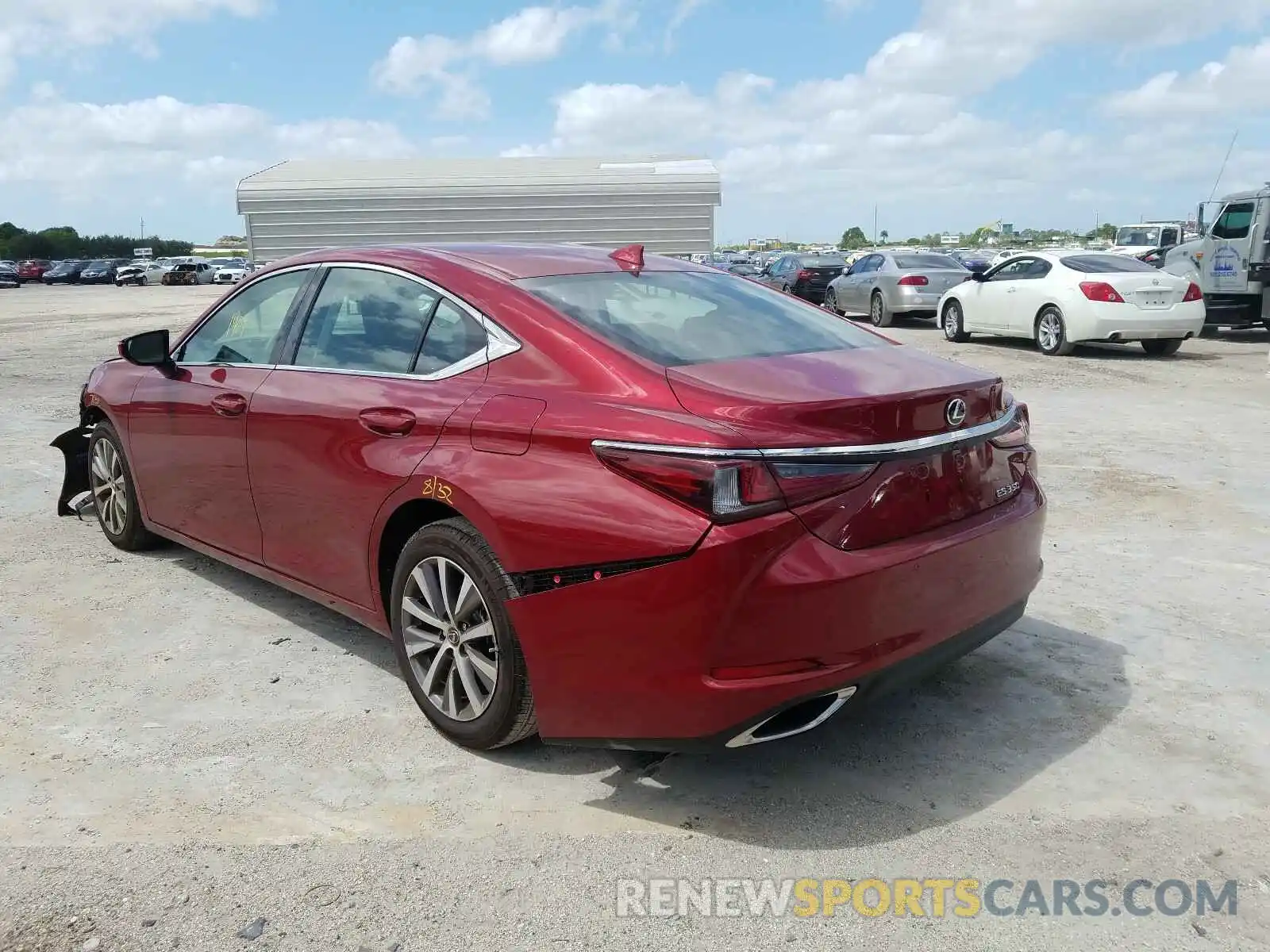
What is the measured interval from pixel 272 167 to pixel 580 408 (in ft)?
46.9

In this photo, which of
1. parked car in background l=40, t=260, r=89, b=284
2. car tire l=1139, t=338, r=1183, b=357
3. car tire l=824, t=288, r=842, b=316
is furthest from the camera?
parked car in background l=40, t=260, r=89, b=284

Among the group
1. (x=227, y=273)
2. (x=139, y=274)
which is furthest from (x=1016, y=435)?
(x=139, y=274)

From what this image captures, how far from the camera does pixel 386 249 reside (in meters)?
4.04

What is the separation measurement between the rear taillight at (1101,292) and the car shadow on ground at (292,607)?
1205 centimetres

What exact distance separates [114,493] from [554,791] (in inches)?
138

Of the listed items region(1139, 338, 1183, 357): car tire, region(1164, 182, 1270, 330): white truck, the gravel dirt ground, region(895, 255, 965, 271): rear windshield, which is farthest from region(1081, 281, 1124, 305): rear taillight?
the gravel dirt ground

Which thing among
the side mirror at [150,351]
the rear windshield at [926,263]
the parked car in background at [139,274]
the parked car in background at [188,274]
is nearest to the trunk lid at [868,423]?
the side mirror at [150,351]

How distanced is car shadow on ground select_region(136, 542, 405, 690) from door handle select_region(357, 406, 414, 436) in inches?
41.0

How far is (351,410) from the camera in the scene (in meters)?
3.71

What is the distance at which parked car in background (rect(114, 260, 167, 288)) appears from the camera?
58.9 meters

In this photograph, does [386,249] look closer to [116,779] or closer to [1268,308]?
[116,779]

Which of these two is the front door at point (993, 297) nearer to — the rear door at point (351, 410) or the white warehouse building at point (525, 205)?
the white warehouse building at point (525, 205)

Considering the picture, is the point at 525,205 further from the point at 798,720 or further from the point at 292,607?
the point at 798,720

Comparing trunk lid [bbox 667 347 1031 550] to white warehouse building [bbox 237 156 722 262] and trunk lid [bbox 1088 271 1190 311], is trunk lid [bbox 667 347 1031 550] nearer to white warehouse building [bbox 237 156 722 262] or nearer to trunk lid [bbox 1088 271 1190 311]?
white warehouse building [bbox 237 156 722 262]
